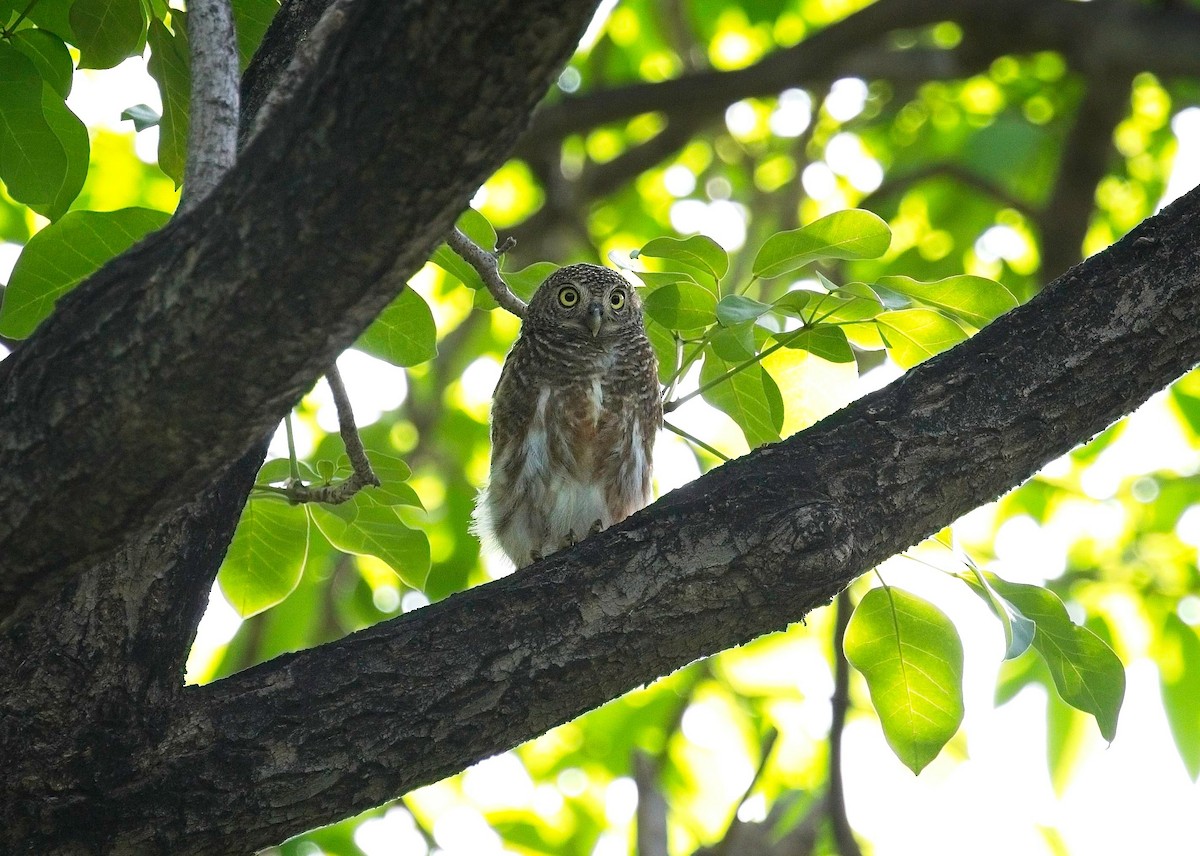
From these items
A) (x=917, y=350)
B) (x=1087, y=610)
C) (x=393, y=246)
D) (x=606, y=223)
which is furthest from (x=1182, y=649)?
(x=606, y=223)

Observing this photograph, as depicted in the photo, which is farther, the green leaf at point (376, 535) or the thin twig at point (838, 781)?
the thin twig at point (838, 781)

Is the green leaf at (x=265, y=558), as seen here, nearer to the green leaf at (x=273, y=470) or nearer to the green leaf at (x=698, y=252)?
the green leaf at (x=273, y=470)

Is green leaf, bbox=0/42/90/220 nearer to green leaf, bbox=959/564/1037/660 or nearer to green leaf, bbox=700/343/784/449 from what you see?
green leaf, bbox=700/343/784/449

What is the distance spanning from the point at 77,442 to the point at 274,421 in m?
0.27

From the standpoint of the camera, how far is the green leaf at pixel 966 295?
8.04ft

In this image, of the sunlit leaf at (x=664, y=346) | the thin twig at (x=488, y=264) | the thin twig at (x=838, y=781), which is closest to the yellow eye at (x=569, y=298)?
the sunlit leaf at (x=664, y=346)

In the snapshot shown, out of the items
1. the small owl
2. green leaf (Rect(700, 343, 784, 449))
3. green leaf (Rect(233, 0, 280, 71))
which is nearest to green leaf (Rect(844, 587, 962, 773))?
green leaf (Rect(700, 343, 784, 449))

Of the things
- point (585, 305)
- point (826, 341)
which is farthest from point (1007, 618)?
point (585, 305)

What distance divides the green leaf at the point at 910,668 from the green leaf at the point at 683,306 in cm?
64

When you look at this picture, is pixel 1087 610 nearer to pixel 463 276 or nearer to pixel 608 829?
pixel 608 829

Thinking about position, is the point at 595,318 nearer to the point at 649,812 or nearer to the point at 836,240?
the point at 649,812

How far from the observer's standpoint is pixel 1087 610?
15.2 feet

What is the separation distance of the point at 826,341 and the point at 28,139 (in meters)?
1.55

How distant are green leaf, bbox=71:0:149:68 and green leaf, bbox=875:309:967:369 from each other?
1549 millimetres
